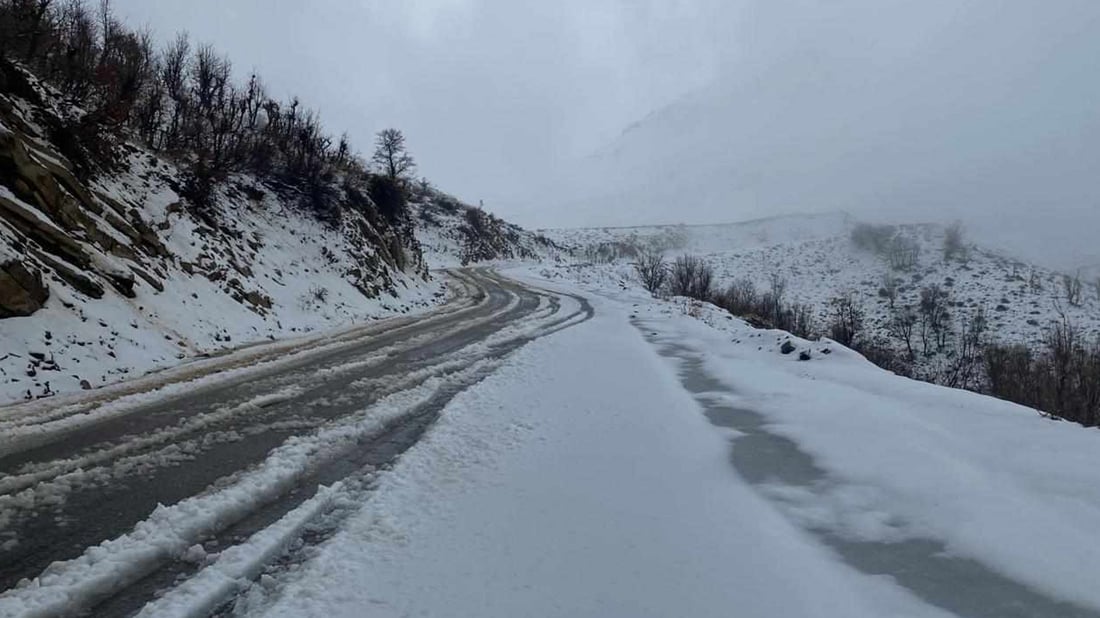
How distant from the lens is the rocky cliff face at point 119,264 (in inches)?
313

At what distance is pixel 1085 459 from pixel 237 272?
571 inches

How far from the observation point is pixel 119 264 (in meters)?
10.3

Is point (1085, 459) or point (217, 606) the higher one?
point (1085, 459)

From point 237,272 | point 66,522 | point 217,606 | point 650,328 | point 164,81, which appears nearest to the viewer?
point 217,606

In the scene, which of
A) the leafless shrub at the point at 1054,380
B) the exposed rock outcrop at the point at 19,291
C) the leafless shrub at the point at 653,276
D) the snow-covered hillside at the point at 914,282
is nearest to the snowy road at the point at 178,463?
the exposed rock outcrop at the point at 19,291

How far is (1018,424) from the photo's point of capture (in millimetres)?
6254

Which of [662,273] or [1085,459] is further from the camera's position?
[662,273]

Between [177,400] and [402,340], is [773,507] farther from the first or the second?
[402,340]

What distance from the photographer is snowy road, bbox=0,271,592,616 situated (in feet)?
11.0

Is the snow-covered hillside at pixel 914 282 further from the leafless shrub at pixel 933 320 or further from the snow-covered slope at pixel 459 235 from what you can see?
the snow-covered slope at pixel 459 235

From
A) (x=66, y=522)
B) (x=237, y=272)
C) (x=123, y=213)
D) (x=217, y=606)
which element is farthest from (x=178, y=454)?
(x=237, y=272)

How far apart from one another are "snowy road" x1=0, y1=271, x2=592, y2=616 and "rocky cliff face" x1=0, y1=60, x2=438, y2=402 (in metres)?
1.81

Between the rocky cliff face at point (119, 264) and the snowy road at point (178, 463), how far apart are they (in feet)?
5.94

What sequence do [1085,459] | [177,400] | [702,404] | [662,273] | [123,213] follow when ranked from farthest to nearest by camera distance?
[662,273], [123,213], [702,404], [177,400], [1085,459]
